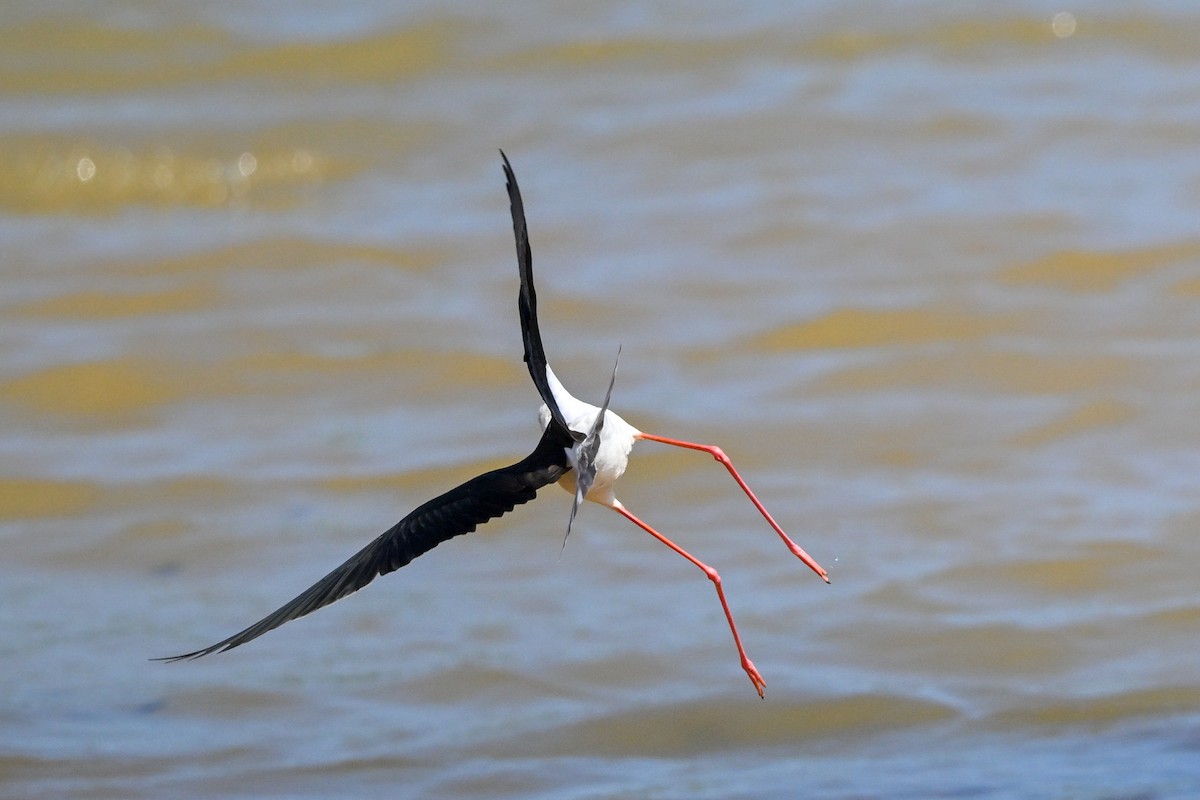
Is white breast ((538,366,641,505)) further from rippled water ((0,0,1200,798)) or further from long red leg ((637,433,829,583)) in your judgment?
rippled water ((0,0,1200,798))

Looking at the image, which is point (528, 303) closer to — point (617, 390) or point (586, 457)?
point (586, 457)

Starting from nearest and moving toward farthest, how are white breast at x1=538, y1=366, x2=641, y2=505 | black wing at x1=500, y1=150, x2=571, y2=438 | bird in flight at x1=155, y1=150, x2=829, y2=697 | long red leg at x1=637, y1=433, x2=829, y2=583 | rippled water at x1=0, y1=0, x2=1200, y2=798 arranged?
1. black wing at x1=500, y1=150, x2=571, y2=438
2. bird in flight at x1=155, y1=150, x2=829, y2=697
3. white breast at x1=538, y1=366, x2=641, y2=505
4. long red leg at x1=637, y1=433, x2=829, y2=583
5. rippled water at x1=0, y1=0, x2=1200, y2=798

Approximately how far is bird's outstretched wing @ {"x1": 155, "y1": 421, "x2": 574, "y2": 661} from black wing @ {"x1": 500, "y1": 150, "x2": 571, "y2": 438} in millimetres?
116

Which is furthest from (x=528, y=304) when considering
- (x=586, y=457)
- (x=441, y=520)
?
(x=441, y=520)

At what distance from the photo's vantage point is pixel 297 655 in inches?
250

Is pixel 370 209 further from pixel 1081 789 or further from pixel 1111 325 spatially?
pixel 1081 789

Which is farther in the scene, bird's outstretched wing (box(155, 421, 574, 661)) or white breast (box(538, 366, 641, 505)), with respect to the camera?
white breast (box(538, 366, 641, 505))

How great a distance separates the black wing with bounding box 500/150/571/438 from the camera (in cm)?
310

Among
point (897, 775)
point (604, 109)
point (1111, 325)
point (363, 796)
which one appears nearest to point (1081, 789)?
point (897, 775)

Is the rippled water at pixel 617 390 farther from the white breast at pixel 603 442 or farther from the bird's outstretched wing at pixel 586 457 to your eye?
the bird's outstretched wing at pixel 586 457

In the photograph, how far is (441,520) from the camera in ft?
11.3

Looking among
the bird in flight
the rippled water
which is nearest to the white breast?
the bird in flight

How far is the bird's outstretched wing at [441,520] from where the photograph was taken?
132 inches

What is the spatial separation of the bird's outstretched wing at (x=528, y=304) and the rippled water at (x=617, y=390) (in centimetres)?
217
